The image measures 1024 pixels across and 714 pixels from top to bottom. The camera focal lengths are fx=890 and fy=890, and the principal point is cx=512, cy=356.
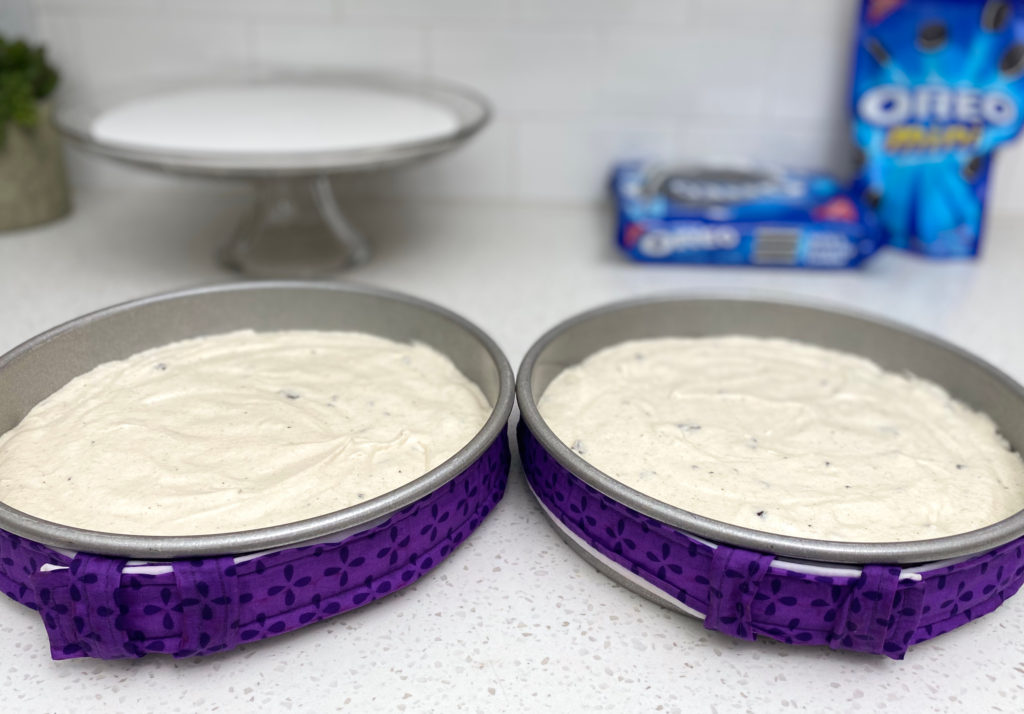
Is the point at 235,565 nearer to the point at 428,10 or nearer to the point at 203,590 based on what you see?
the point at 203,590

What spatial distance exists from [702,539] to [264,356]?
0.52m

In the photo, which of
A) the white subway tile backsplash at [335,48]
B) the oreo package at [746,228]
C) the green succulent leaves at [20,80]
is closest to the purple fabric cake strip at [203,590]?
the oreo package at [746,228]

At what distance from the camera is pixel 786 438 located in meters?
0.81

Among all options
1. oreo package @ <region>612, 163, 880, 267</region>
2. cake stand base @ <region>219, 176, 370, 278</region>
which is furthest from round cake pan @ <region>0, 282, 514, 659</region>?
oreo package @ <region>612, 163, 880, 267</region>

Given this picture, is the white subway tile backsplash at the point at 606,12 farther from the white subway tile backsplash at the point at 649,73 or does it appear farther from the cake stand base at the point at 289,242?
the cake stand base at the point at 289,242

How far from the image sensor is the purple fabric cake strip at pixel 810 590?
59cm

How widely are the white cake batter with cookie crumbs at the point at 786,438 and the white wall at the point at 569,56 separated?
1.96 ft

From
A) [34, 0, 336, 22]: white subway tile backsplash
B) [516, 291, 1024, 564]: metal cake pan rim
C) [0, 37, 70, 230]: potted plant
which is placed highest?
[34, 0, 336, 22]: white subway tile backsplash

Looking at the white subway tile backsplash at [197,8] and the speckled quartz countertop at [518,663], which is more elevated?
the white subway tile backsplash at [197,8]

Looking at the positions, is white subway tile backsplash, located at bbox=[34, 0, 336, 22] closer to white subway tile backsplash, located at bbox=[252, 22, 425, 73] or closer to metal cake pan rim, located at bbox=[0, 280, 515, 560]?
white subway tile backsplash, located at bbox=[252, 22, 425, 73]

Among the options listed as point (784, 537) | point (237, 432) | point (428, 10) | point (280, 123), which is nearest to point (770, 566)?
point (784, 537)

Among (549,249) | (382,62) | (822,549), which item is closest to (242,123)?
(382,62)

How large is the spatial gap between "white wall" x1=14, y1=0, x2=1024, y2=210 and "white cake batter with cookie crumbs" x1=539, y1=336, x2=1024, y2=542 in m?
0.60

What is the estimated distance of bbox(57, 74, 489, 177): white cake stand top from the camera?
99 cm
